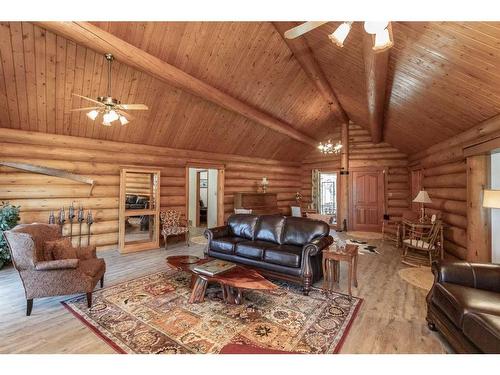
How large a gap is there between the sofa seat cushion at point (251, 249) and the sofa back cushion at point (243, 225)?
41 cm

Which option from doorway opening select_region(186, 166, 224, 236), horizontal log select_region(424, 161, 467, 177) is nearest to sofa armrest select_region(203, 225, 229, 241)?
doorway opening select_region(186, 166, 224, 236)

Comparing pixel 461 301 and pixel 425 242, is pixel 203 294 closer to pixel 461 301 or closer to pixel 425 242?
pixel 461 301

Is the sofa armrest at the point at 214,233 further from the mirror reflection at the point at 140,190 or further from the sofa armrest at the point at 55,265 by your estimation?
the mirror reflection at the point at 140,190

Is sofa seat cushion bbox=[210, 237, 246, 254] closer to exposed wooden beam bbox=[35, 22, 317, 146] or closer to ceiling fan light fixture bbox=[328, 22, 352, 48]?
exposed wooden beam bbox=[35, 22, 317, 146]

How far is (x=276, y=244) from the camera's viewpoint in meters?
4.37

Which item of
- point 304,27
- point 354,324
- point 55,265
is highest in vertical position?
point 304,27

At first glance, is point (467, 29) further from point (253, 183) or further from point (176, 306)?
point (253, 183)

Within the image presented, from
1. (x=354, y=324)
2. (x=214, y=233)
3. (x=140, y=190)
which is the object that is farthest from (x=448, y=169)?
(x=140, y=190)

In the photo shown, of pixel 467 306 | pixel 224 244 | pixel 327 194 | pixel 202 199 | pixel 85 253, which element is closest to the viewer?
pixel 467 306

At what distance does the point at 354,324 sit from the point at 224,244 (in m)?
2.50

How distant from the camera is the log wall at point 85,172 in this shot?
15.0ft

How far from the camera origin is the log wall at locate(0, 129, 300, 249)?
4578mm

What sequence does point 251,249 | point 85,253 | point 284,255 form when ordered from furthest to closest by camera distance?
point 251,249 < point 284,255 < point 85,253

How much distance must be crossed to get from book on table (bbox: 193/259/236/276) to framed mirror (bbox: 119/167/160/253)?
3.17 m
